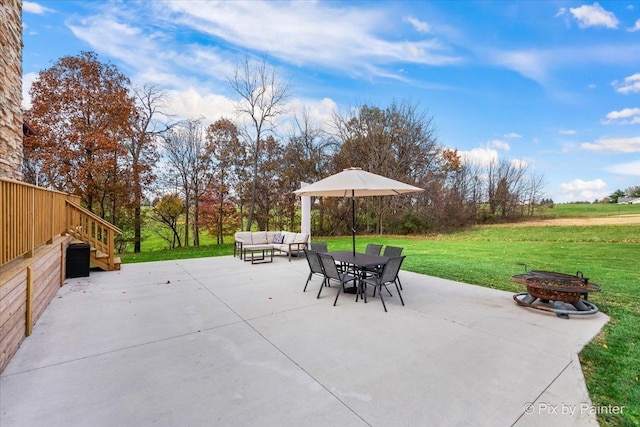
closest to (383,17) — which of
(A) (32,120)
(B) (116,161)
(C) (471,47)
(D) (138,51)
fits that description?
(C) (471,47)

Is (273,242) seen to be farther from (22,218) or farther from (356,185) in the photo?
(22,218)

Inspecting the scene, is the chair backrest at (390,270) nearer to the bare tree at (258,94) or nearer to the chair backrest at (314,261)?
the chair backrest at (314,261)

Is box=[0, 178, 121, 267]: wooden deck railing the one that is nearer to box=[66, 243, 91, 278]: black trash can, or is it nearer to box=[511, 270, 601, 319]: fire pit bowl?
box=[66, 243, 91, 278]: black trash can

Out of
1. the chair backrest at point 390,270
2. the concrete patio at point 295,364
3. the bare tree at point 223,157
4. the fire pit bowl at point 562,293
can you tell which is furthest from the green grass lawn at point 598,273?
the bare tree at point 223,157

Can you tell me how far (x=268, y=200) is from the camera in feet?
55.3

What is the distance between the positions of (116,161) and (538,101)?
21.0 meters

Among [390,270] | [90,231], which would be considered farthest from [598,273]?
[90,231]

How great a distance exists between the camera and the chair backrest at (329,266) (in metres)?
4.48

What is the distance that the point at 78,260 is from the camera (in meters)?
6.09

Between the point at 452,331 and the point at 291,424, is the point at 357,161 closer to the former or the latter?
the point at 452,331

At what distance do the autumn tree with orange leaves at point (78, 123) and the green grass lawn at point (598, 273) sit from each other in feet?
15.8

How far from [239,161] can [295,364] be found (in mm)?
14580

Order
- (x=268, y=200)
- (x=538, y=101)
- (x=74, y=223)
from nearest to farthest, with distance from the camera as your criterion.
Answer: (x=74, y=223)
(x=538, y=101)
(x=268, y=200)

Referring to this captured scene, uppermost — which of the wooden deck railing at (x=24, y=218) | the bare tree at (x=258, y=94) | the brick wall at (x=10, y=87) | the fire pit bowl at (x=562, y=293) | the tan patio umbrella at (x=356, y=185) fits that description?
the bare tree at (x=258, y=94)
